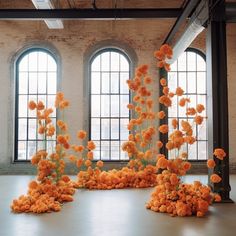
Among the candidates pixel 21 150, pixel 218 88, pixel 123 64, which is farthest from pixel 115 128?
pixel 218 88

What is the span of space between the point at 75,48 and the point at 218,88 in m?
5.24

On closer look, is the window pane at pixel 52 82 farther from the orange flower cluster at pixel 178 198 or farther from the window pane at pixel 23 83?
the orange flower cluster at pixel 178 198

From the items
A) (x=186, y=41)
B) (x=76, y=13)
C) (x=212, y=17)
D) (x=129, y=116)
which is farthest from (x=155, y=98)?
(x=212, y=17)

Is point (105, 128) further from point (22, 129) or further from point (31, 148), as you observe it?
point (22, 129)

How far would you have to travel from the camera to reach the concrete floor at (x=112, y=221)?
416 centimetres

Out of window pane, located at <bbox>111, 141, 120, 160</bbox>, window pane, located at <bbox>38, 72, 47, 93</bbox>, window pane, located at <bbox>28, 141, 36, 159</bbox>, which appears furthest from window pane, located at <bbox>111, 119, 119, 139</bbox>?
window pane, located at <bbox>28, 141, 36, 159</bbox>

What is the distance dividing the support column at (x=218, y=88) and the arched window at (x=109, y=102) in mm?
4364

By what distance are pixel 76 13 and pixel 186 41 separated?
253 cm

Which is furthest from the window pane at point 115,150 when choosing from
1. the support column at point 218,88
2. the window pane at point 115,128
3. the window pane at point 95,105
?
the support column at point 218,88

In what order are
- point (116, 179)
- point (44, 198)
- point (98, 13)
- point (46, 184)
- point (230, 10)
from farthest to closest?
1. point (98, 13)
2. point (116, 179)
3. point (230, 10)
4. point (46, 184)
5. point (44, 198)

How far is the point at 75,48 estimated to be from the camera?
10102 millimetres

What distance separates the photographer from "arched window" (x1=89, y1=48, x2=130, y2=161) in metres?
10.2

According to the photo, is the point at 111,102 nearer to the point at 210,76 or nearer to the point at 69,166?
the point at 69,166

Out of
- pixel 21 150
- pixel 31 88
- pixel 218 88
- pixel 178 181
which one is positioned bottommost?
pixel 178 181
